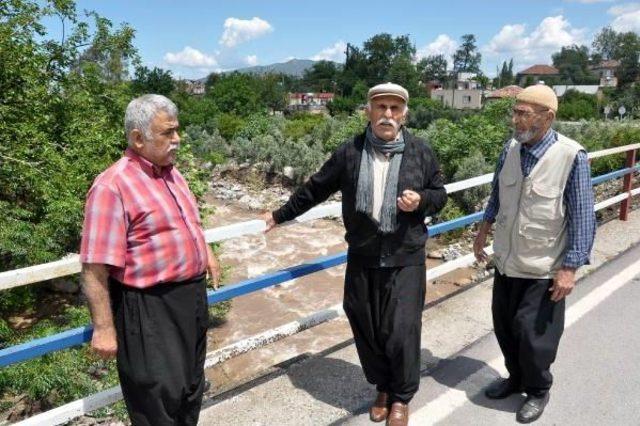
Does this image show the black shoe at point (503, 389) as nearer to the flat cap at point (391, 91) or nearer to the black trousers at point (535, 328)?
the black trousers at point (535, 328)

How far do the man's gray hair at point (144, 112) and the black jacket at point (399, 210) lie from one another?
38.9 inches


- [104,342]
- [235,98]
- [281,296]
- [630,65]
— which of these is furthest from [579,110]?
[104,342]

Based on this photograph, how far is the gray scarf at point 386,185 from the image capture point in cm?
252

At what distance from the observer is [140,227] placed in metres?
1.96

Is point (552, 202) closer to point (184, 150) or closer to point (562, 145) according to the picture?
point (562, 145)

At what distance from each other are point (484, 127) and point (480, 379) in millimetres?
13020

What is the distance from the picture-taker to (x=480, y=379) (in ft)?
10.6

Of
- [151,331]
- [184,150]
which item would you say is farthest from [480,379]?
[184,150]

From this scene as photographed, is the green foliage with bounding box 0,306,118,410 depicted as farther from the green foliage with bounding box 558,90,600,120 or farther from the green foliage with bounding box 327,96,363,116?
the green foliage with bounding box 327,96,363,116

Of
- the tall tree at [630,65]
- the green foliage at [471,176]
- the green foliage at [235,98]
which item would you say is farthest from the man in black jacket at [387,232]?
the tall tree at [630,65]

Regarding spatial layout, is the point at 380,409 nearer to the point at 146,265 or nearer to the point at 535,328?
the point at 535,328

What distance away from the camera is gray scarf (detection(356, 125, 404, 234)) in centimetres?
252

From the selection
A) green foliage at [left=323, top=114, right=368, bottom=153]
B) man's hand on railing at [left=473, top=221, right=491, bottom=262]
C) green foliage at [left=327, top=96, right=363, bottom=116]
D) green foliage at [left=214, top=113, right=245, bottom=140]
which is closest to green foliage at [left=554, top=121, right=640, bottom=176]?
green foliage at [left=323, top=114, right=368, bottom=153]

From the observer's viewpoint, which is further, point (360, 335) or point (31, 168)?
point (31, 168)
